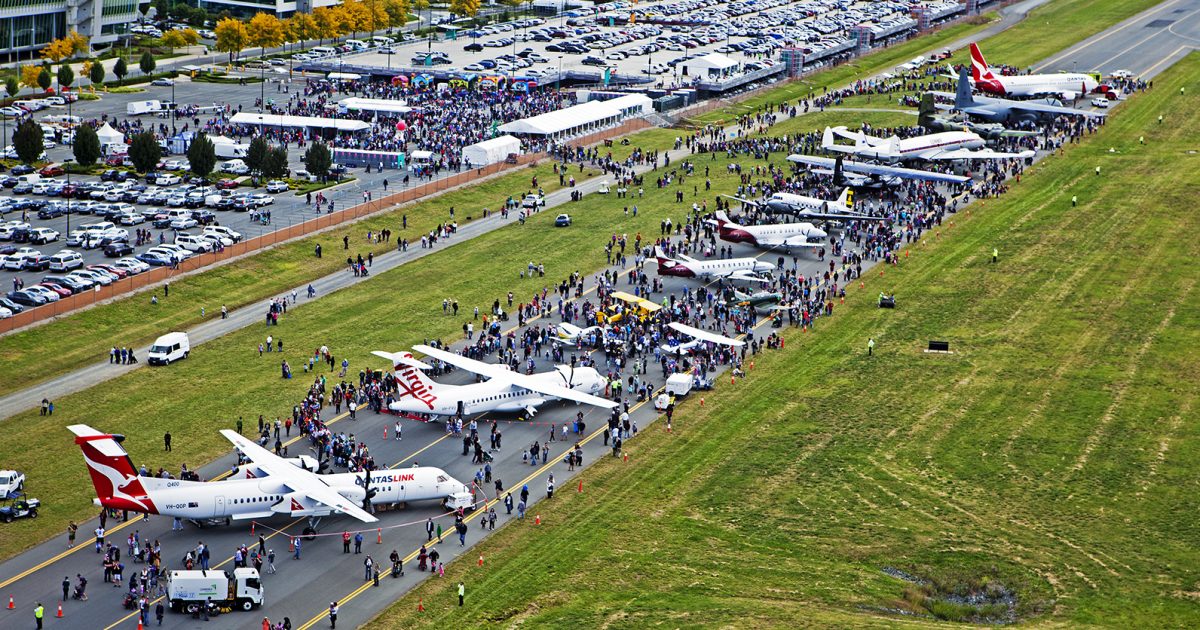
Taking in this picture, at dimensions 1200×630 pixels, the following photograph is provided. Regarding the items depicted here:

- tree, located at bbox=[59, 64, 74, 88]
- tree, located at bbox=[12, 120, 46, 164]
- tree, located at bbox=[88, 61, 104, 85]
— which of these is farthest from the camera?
tree, located at bbox=[88, 61, 104, 85]

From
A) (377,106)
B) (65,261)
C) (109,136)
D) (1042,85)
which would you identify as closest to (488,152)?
(377,106)

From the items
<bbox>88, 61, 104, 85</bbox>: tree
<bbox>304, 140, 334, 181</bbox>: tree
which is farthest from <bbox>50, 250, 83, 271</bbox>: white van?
<bbox>88, 61, 104, 85</bbox>: tree

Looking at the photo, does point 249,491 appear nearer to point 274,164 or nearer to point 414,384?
point 414,384

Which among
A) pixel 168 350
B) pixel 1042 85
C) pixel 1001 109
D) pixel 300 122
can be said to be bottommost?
pixel 168 350

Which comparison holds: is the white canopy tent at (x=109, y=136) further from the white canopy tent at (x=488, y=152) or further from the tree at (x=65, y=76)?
the white canopy tent at (x=488, y=152)

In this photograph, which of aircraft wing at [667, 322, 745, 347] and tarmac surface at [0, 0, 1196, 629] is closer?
tarmac surface at [0, 0, 1196, 629]

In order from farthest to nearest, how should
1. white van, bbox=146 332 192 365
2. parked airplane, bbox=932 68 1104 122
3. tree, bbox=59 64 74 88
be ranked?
1. tree, bbox=59 64 74 88
2. parked airplane, bbox=932 68 1104 122
3. white van, bbox=146 332 192 365

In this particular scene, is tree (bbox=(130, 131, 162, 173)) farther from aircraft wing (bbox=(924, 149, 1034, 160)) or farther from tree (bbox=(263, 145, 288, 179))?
aircraft wing (bbox=(924, 149, 1034, 160))
